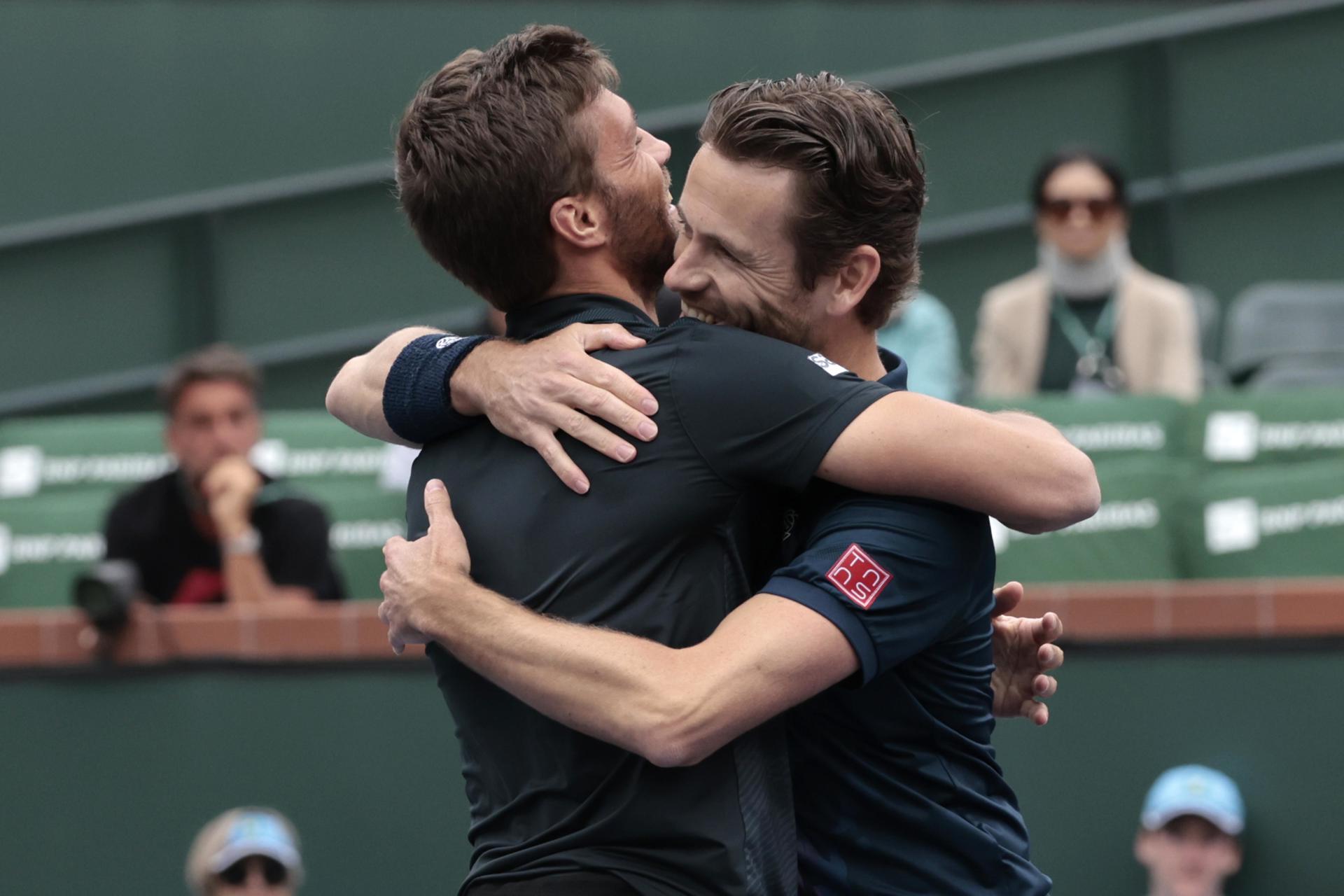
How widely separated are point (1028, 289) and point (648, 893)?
183 inches

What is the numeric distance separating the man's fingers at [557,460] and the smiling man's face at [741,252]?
0.83 ft

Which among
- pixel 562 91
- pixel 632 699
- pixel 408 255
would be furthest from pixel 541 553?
pixel 408 255

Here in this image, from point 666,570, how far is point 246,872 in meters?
2.84

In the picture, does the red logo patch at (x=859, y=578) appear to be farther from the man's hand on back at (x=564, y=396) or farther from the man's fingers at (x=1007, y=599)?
the man's fingers at (x=1007, y=599)

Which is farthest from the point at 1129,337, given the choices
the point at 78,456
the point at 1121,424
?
the point at 78,456

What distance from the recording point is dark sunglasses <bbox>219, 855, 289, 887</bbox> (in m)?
4.60

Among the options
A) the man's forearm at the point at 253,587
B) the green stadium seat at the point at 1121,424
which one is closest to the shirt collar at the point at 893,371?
the man's forearm at the point at 253,587

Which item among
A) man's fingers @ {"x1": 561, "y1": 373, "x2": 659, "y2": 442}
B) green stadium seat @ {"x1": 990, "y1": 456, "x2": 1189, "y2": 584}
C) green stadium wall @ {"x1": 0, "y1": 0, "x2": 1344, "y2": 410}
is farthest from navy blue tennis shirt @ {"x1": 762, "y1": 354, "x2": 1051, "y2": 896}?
green stadium wall @ {"x1": 0, "y1": 0, "x2": 1344, "y2": 410}

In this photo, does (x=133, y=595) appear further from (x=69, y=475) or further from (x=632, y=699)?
(x=632, y=699)

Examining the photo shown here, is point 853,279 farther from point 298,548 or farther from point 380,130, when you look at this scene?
point 380,130

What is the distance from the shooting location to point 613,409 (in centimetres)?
211

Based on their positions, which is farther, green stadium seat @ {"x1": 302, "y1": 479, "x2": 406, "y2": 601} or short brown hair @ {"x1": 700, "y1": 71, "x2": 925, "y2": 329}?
green stadium seat @ {"x1": 302, "y1": 479, "x2": 406, "y2": 601}

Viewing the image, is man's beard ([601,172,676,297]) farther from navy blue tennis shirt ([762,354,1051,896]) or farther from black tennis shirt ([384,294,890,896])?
navy blue tennis shirt ([762,354,1051,896])

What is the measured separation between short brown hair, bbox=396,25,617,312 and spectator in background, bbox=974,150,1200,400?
4.32 meters
